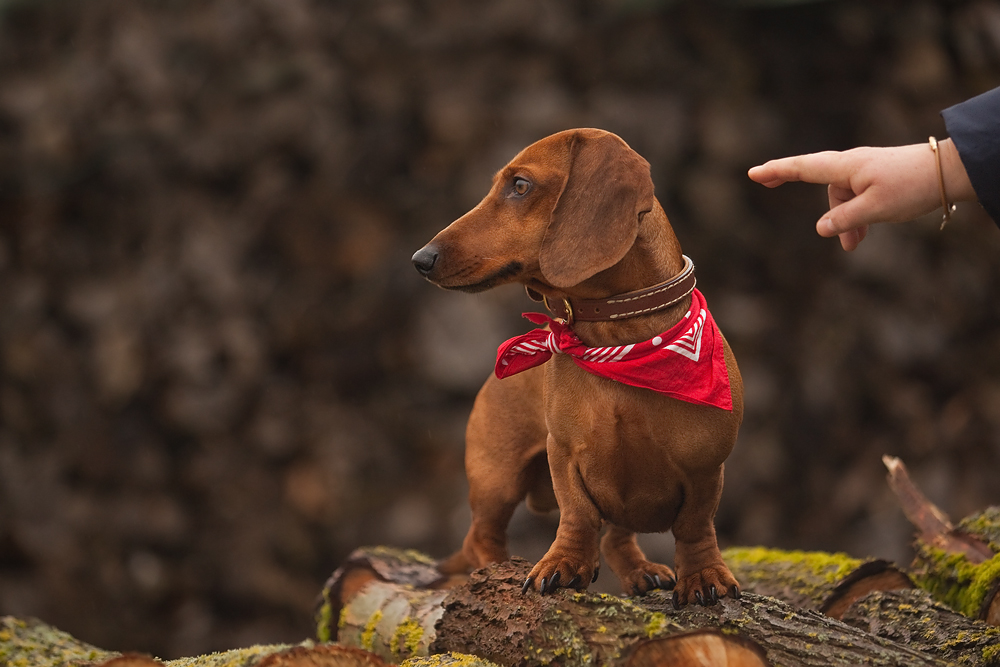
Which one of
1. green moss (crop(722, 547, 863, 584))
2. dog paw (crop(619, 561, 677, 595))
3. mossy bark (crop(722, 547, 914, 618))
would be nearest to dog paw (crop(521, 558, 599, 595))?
dog paw (crop(619, 561, 677, 595))

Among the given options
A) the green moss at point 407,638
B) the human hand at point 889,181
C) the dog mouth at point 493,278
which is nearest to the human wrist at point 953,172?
the human hand at point 889,181

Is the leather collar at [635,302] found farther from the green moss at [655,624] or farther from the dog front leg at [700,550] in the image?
the green moss at [655,624]

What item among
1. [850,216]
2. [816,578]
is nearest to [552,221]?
[850,216]

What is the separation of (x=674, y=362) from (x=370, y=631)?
1.59m

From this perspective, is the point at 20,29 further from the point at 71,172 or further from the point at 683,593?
the point at 683,593

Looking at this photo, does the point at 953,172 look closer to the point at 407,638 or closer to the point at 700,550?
the point at 700,550

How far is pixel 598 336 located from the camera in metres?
1.94

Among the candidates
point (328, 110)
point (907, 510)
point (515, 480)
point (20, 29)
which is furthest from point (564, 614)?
point (20, 29)

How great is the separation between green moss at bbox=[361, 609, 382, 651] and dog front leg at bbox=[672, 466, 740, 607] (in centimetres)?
121

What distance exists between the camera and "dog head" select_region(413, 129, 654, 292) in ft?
5.97

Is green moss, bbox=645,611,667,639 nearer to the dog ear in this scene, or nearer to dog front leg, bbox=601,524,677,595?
dog front leg, bbox=601,524,677,595

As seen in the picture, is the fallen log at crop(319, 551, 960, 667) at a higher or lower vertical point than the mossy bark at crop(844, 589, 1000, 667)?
higher

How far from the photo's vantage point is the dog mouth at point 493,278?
1828mm

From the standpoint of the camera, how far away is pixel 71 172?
17.3 ft
